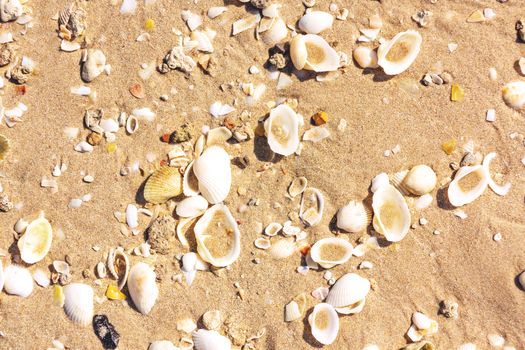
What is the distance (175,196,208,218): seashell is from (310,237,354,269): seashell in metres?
0.83

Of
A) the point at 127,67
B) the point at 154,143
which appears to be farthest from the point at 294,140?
the point at 127,67

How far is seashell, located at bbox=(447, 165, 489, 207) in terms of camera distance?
11.0 feet

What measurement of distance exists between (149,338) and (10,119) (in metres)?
1.85

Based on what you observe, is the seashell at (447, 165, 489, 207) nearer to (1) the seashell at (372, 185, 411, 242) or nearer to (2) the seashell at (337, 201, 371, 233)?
(1) the seashell at (372, 185, 411, 242)

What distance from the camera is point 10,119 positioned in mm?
3428

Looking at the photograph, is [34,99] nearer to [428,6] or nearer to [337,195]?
[337,195]

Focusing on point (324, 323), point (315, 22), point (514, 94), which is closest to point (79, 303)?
point (324, 323)

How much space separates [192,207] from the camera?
11.1 feet

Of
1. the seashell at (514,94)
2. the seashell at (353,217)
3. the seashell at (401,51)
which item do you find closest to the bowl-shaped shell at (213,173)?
the seashell at (353,217)

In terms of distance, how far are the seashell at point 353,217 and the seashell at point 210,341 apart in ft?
3.72

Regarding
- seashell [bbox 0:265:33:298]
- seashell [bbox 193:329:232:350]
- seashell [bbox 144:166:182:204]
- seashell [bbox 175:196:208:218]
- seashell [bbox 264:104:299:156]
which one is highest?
seashell [bbox 264:104:299:156]

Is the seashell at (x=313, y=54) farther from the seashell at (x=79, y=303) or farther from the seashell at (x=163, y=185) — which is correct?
the seashell at (x=79, y=303)

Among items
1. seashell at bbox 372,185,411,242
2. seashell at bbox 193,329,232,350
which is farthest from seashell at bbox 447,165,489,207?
seashell at bbox 193,329,232,350

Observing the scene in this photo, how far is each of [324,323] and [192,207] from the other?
1234 mm
